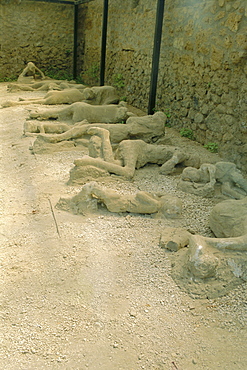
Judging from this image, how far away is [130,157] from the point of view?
17.1ft

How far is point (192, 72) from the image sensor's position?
7109 mm

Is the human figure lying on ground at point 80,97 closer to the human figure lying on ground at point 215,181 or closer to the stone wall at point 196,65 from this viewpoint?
the stone wall at point 196,65

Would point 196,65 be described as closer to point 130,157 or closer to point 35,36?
point 130,157

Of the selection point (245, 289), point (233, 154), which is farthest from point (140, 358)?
point (233, 154)

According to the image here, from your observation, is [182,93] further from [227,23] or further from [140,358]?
[140,358]

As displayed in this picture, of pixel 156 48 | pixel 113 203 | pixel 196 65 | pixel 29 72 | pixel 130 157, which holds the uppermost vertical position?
pixel 156 48

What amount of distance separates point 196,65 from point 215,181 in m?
3.10

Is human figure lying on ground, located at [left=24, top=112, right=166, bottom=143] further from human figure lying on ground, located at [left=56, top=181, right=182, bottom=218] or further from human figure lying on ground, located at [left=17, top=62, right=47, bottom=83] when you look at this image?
human figure lying on ground, located at [left=17, top=62, right=47, bottom=83]

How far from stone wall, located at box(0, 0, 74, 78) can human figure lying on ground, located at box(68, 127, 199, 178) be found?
9710 millimetres

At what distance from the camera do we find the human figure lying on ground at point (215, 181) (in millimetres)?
4590

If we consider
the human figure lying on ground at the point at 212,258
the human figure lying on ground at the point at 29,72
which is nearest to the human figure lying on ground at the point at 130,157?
the human figure lying on ground at the point at 212,258

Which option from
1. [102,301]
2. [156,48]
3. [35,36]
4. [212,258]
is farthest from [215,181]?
[35,36]

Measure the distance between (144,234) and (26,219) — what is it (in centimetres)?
123

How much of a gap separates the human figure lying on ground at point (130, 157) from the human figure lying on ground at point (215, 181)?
0.56m
